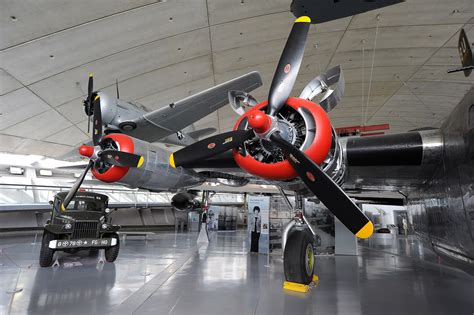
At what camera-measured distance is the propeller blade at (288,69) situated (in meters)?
3.98

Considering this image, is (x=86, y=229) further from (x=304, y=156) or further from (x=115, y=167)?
(x=304, y=156)

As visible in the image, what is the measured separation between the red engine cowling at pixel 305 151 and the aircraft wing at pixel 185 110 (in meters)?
3.60

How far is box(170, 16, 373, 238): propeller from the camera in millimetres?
3391

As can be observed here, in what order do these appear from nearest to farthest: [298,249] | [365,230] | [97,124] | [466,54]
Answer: [365,230]
[466,54]
[298,249]
[97,124]

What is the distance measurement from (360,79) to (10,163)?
20.5m

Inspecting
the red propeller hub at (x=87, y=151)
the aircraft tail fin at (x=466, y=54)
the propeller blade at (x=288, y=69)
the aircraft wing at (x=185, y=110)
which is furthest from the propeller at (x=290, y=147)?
the aircraft wing at (x=185, y=110)

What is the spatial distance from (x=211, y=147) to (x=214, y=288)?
327 cm

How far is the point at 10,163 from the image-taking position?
16.4m

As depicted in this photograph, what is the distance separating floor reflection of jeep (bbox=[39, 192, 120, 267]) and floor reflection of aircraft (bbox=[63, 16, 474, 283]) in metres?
1.61

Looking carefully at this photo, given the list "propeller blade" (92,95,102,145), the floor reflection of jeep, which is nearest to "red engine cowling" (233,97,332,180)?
"propeller blade" (92,95,102,145)


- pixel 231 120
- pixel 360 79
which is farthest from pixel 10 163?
pixel 360 79

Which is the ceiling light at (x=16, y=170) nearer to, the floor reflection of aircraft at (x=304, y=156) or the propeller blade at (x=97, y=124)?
the floor reflection of aircraft at (x=304, y=156)

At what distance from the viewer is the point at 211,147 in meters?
4.05

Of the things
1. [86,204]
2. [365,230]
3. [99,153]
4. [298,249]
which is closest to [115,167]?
[99,153]
